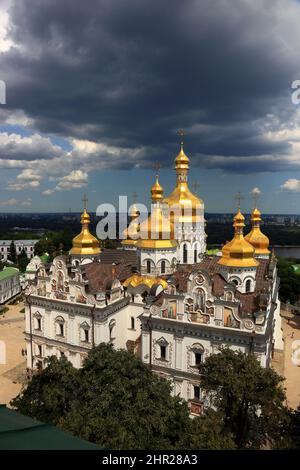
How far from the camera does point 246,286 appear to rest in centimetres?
2245

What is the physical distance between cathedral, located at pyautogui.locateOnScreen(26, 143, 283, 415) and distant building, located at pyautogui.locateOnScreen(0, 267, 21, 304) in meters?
22.8

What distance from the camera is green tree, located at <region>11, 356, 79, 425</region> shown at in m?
13.3

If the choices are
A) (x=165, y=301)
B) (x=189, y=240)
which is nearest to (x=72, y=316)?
(x=165, y=301)

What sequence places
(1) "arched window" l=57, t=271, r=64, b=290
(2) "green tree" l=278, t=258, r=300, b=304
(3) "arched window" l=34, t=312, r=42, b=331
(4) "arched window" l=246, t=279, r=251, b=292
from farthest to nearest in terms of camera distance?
(2) "green tree" l=278, t=258, r=300, b=304, (3) "arched window" l=34, t=312, r=42, b=331, (1) "arched window" l=57, t=271, r=64, b=290, (4) "arched window" l=246, t=279, r=251, b=292

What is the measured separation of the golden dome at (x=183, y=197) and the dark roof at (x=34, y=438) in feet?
73.3

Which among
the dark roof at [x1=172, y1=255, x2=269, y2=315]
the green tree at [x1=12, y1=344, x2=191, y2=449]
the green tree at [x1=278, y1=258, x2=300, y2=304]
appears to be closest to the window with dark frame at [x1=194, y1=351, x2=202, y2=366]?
the dark roof at [x1=172, y1=255, x2=269, y2=315]

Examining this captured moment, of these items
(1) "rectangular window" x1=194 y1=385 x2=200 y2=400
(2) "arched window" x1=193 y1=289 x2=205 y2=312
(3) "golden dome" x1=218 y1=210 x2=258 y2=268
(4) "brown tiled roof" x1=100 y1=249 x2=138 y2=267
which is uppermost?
(3) "golden dome" x1=218 y1=210 x2=258 y2=268

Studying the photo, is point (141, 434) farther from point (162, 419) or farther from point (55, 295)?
point (55, 295)

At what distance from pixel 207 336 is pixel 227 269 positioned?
17.7 ft

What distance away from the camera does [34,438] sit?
310 inches

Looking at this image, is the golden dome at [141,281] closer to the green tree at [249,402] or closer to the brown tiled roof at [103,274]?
the brown tiled roof at [103,274]

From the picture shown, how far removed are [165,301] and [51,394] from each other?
8603 millimetres

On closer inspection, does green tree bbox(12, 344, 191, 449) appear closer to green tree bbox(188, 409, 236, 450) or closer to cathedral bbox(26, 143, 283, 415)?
green tree bbox(188, 409, 236, 450)

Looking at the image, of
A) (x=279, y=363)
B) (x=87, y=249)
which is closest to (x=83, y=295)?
(x=87, y=249)
